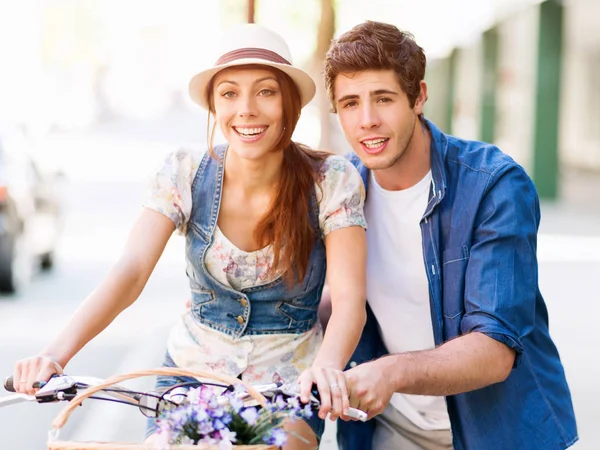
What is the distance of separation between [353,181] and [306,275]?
1.28ft

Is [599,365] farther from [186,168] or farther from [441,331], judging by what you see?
[186,168]

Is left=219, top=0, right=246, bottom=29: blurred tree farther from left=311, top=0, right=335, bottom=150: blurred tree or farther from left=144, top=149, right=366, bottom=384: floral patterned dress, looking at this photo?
left=144, top=149, right=366, bottom=384: floral patterned dress

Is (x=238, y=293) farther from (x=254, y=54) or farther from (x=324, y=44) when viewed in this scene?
(x=324, y=44)

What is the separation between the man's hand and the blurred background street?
4.55 ft

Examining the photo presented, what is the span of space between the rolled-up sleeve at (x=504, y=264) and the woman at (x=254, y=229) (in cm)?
39

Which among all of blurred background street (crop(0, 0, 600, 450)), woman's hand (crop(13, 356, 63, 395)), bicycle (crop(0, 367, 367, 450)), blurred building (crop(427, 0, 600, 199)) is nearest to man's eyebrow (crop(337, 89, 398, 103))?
blurred background street (crop(0, 0, 600, 450))

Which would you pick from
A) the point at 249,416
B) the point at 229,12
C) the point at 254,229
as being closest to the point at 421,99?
the point at 254,229

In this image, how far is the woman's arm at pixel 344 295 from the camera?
304 centimetres

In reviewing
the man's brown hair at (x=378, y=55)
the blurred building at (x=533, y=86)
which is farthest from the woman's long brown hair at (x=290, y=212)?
the blurred building at (x=533, y=86)

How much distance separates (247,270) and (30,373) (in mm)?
949

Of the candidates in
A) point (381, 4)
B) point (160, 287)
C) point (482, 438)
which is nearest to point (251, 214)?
point (482, 438)

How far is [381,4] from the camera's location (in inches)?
550

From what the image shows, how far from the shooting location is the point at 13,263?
10.9m

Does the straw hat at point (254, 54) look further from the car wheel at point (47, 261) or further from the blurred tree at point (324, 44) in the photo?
the car wheel at point (47, 261)
